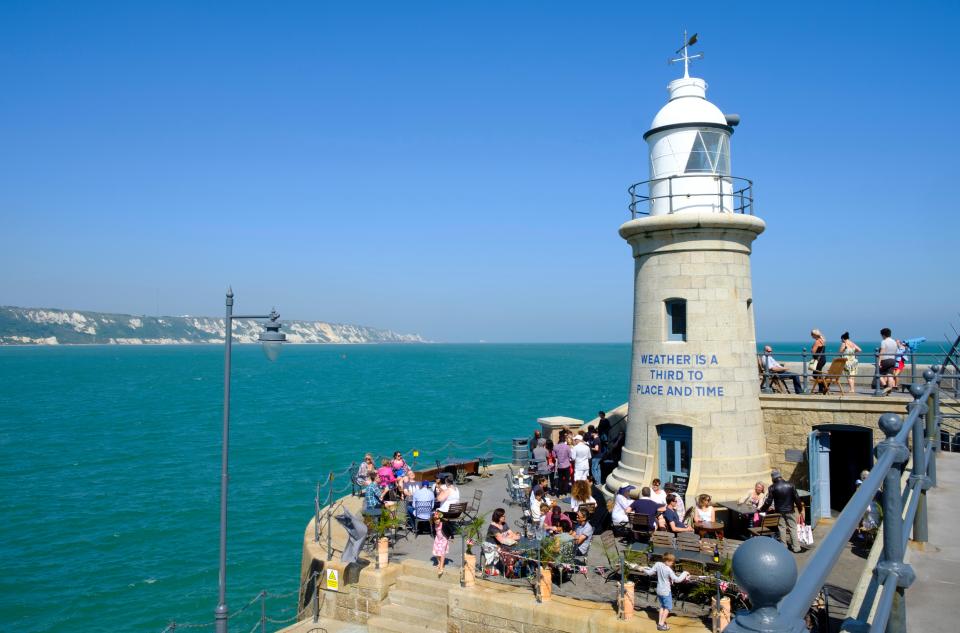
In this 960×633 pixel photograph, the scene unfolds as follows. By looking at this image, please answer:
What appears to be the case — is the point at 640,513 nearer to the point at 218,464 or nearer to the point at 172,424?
the point at 218,464

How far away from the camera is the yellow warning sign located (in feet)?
42.6

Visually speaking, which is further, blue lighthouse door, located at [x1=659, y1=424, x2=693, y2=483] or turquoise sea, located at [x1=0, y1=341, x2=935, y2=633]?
turquoise sea, located at [x1=0, y1=341, x2=935, y2=633]

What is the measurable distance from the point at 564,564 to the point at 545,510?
263cm

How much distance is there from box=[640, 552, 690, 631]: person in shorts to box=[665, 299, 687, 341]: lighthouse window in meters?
6.33

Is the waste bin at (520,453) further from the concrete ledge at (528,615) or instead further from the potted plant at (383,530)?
the concrete ledge at (528,615)

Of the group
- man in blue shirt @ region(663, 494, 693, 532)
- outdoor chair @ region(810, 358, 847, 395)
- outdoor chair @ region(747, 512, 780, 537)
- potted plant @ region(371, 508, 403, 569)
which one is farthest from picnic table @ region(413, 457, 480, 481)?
outdoor chair @ region(810, 358, 847, 395)

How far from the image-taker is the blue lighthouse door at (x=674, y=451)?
1565 centimetres

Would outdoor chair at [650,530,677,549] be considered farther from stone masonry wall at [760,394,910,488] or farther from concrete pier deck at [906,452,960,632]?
stone masonry wall at [760,394,910,488]

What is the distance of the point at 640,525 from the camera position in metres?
12.9

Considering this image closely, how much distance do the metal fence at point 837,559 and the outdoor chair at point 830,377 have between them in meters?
12.8

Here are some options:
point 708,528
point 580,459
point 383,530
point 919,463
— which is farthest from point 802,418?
point 919,463

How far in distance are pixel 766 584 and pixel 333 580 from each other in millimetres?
12827

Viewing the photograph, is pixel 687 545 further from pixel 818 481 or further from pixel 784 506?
pixel 818 481

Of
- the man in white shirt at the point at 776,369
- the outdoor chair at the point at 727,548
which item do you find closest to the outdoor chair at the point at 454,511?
the outdoor chair at the point at 727,548
